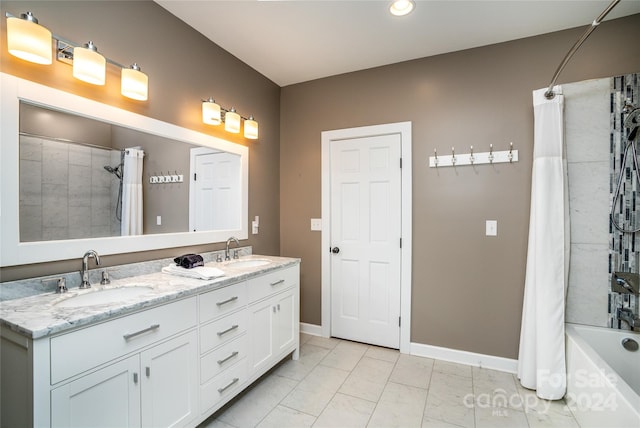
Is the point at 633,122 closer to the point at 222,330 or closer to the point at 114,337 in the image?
the point at 222,330

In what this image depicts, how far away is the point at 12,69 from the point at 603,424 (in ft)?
11.3

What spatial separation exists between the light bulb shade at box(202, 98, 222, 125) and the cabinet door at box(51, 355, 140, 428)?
1691 mm

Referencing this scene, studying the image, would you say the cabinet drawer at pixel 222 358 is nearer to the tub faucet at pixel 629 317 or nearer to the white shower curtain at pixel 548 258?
the white shower curtain at pixel 548 258

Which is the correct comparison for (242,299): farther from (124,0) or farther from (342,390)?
(124,0)

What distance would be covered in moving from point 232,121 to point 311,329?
7.37 ft

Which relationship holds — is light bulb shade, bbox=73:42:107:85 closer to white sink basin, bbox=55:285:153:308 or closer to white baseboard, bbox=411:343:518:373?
white sink basin, bbox=55:285:153:308

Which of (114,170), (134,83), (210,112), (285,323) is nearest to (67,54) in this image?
(134,83)

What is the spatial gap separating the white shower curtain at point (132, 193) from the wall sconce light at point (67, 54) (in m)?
0.37

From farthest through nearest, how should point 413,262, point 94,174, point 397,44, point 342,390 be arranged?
point 413,262
point 397,44
point 342,390
point 94,174

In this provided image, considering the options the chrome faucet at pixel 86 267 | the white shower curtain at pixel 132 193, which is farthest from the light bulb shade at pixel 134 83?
the chrome faucet at pixel 86 267

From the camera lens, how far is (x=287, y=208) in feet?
10.9

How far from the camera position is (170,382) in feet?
4.98

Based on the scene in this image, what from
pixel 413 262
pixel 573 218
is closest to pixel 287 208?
pixel 413 262

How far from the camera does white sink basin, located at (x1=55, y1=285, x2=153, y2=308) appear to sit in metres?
1.43
